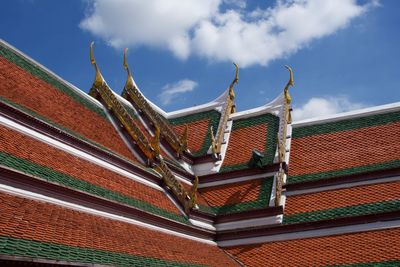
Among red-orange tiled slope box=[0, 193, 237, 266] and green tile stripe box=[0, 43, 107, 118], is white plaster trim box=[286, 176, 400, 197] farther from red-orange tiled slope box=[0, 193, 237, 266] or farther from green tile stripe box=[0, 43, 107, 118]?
green tile stripe box=[0, 43, 107, 118]

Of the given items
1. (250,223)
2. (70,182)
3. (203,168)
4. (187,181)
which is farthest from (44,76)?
(250,223)

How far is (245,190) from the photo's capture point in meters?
12.9

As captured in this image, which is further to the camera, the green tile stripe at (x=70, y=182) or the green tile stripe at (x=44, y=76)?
the green tile stripe at (x=44, y=76)

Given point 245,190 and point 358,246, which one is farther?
point 245,190

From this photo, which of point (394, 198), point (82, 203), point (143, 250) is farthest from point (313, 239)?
point (82, 203)

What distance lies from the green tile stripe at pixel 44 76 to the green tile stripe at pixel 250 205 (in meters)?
3.83

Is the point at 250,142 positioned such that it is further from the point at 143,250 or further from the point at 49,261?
the point at 49,261

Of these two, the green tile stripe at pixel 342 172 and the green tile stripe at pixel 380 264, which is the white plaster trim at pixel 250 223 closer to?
the green tile stripe at pixel 342 172

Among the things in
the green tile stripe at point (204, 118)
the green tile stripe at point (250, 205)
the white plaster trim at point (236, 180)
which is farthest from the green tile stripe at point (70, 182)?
the green tile stripe at point (204, 118)

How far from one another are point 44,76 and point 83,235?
17.7ft

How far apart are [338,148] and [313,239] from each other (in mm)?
3459

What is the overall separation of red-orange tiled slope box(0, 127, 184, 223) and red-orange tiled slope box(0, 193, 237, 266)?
28.2 inches

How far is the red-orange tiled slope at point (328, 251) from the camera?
9594 millimetres

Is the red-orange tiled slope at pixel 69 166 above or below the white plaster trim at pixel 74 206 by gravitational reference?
above
